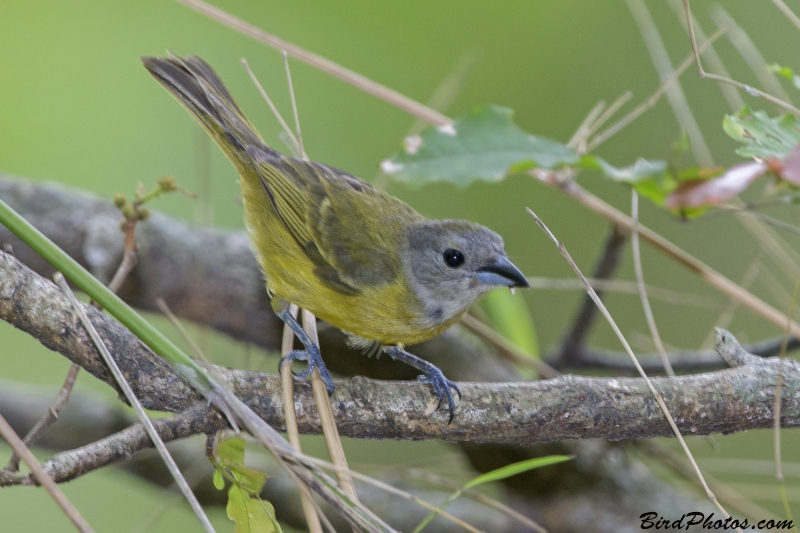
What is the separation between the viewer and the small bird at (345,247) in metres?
2.92

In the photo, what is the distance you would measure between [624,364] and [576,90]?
2.77 metres

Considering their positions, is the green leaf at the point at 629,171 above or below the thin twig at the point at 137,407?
above

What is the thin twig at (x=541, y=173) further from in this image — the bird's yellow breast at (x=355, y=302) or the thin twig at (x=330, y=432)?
the thin twig at (x=330, y=432)

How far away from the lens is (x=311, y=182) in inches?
132

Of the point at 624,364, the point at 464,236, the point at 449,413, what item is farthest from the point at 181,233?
the point at 624,364

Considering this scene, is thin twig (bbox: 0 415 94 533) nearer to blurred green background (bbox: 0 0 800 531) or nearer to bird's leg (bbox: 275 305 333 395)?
bird's leg (bbox: 275 305 333 395)

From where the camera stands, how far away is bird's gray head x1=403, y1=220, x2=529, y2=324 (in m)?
2.96

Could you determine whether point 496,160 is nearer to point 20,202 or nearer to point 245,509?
point 245,509

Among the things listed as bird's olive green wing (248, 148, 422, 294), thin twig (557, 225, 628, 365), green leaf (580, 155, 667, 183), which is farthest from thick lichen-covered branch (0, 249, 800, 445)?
thin twig (557, 225, 628, 365)

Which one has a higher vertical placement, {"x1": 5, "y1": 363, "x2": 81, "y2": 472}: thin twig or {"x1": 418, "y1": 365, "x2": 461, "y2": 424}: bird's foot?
{"x1": 418, "y1": 365, "x2": 461, "y2": 424}: bird's foot

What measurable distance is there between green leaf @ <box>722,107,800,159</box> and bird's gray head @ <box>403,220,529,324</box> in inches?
52.8

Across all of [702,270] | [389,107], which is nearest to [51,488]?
[702,270]

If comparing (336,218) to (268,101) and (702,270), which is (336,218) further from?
(702,270)

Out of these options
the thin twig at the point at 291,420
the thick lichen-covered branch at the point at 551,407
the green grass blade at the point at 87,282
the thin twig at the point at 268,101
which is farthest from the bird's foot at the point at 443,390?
the thin twig at the point at 268,101
